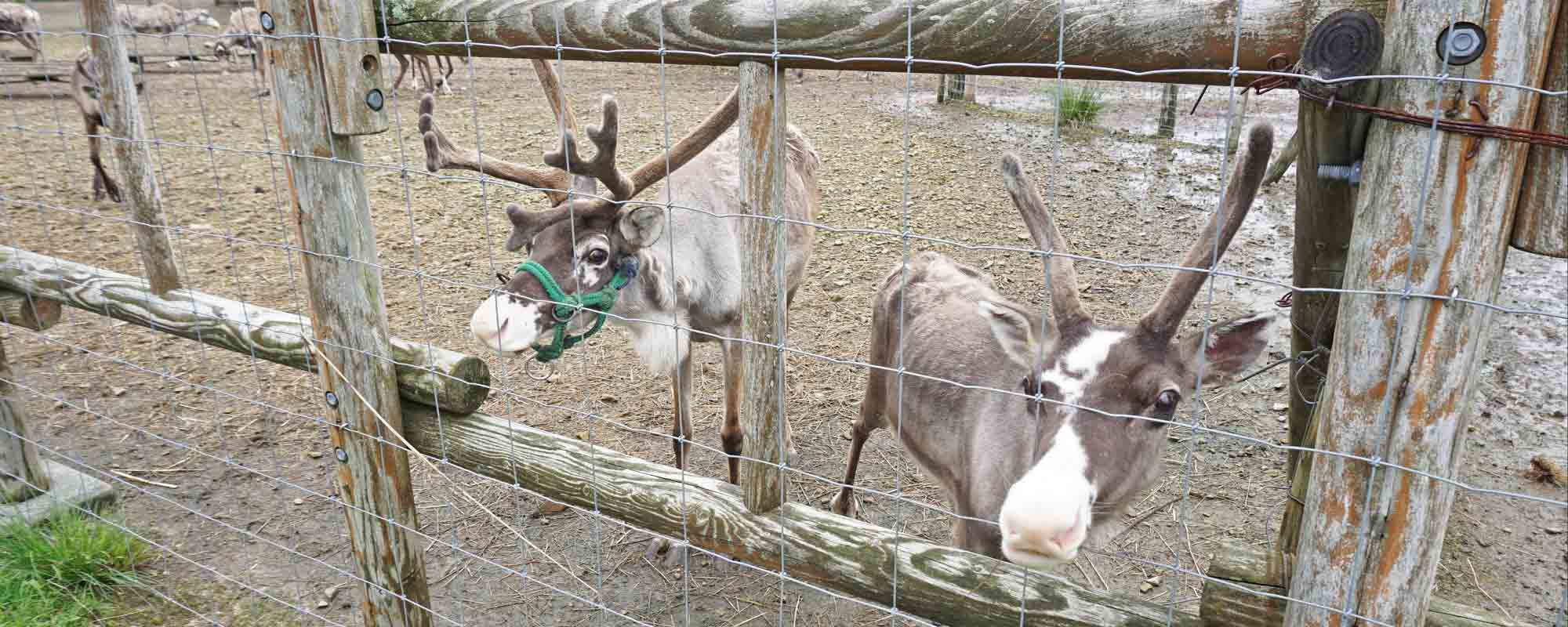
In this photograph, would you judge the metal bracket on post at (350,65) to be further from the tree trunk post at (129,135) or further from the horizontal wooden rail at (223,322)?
the tree trunk post at (129,135)

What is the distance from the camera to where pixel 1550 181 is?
4.45 ft

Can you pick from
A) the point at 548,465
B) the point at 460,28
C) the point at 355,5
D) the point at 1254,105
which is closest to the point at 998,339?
the point at 548,465

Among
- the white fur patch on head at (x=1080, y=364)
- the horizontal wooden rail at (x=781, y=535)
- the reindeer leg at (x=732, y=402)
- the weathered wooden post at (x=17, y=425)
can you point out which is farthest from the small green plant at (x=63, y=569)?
the white fur patch on head at (x=1080, y=364)

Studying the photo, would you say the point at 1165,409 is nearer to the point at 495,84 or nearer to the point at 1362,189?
the point at 1362,189

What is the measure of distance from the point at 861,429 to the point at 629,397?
166cm

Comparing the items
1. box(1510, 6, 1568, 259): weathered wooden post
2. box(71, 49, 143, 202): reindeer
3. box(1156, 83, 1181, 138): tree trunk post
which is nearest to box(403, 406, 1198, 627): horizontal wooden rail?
box(1510, 6, 1568, 259): weathered wooden post

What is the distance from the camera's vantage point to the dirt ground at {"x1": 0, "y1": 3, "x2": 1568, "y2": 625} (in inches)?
144

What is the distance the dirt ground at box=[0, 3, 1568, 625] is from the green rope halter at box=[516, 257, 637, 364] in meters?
0.38

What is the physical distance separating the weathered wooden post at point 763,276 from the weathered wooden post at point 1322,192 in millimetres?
975

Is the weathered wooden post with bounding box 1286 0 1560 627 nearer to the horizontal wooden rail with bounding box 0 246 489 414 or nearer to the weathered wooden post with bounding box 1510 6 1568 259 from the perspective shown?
the weathered wooden post with bounding box 1510 6 1568 259

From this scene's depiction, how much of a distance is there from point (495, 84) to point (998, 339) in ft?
45.4

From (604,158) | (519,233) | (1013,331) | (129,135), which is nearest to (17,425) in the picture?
(129,135)

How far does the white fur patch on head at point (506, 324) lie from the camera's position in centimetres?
330

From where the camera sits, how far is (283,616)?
3.47m
